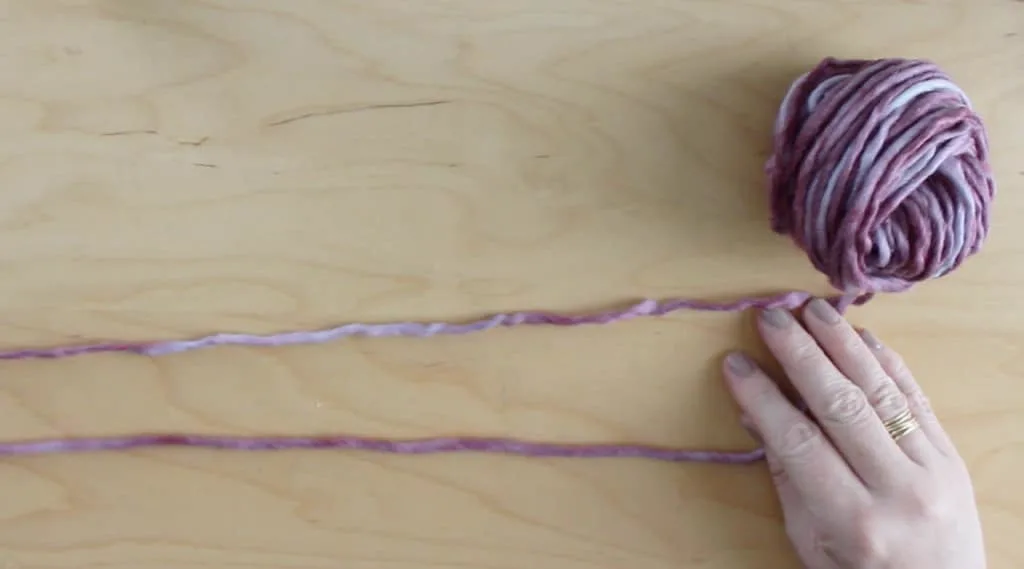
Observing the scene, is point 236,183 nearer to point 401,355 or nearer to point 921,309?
point 401,355

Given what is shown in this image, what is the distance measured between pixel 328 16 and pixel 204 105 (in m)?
0.13

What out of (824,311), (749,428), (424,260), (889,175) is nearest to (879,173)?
(889,175)

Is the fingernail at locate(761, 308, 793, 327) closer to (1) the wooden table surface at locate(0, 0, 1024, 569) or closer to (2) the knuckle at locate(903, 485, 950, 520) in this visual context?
(1) the wooden table surface at locate(0, 0, 1024, 569)

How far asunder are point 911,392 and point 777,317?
0.13 metres

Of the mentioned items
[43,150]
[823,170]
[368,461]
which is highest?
[823,170]

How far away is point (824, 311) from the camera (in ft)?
2.58

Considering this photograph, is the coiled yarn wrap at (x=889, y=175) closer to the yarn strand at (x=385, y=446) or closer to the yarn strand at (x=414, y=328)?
the yarn strand at (x=414, y=328)

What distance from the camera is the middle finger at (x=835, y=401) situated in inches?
29.2

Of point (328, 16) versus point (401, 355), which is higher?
point (328, 16)

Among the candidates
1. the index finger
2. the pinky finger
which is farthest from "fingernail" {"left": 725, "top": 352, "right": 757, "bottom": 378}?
the pinky finger

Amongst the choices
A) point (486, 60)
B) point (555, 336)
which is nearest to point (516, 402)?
point (555, 336)

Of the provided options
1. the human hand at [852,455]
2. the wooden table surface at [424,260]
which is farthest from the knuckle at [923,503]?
the wooden table surface at [424,260]

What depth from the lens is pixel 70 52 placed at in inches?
29.7

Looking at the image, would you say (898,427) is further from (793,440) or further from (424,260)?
(424,260)
